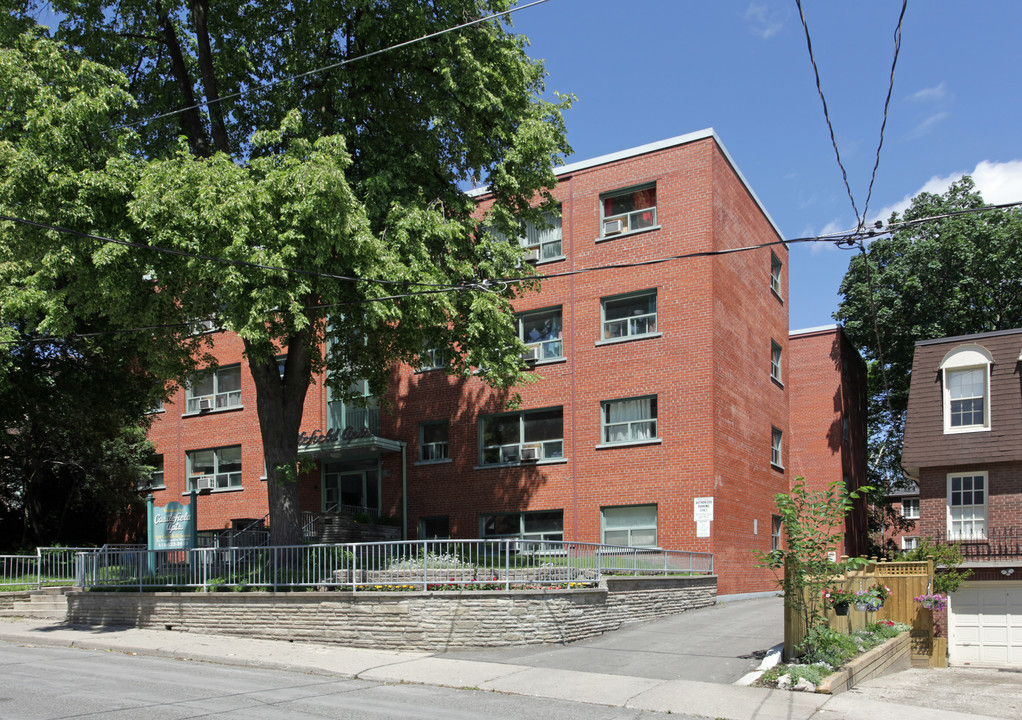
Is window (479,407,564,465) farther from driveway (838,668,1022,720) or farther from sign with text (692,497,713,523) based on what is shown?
driveway (838,668,1022,720)

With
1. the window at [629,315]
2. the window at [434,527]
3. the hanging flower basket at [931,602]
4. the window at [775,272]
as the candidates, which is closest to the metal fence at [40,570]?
the window at [434,527]

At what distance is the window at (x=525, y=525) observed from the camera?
27.0 metres

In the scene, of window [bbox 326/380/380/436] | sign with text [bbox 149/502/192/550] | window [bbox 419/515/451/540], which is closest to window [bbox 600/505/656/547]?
window [bbox 419/515/451/540]

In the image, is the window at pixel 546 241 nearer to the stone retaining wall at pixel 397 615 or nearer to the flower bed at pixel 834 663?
the stone retaining wall at pixel 397 615

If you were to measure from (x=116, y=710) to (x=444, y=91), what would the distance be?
14273 mm

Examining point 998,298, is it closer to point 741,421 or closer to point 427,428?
point 741,421

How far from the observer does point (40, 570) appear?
22.8m

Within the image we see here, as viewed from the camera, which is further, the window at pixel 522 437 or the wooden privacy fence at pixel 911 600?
the window at pixel 522 437

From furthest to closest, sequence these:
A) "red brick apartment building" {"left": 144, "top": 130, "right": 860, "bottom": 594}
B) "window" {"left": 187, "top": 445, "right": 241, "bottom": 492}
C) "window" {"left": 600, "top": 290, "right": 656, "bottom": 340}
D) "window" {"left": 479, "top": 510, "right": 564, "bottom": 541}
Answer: "window" {"left": 187, "top": 445, "right": 241, "bottom": 492} < "window" {"left": 479, "top": 510, "right": 564, "bottom": 541} < "window" {"left": 600, "top": 290, "right": 656, "bottom": 340} < "red brick apartment building" {"left": 144, "top": 130, "right": 860, "bottom": 594}

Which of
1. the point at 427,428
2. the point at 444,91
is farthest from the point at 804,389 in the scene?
the point at 444,91

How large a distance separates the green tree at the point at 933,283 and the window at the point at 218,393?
2380 centimetres

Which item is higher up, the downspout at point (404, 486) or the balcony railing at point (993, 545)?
the downspout at point (404, 486)

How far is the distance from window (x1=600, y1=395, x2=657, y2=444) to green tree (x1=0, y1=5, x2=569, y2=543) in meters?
7.18

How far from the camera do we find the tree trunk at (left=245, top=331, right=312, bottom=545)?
64.2 feet
